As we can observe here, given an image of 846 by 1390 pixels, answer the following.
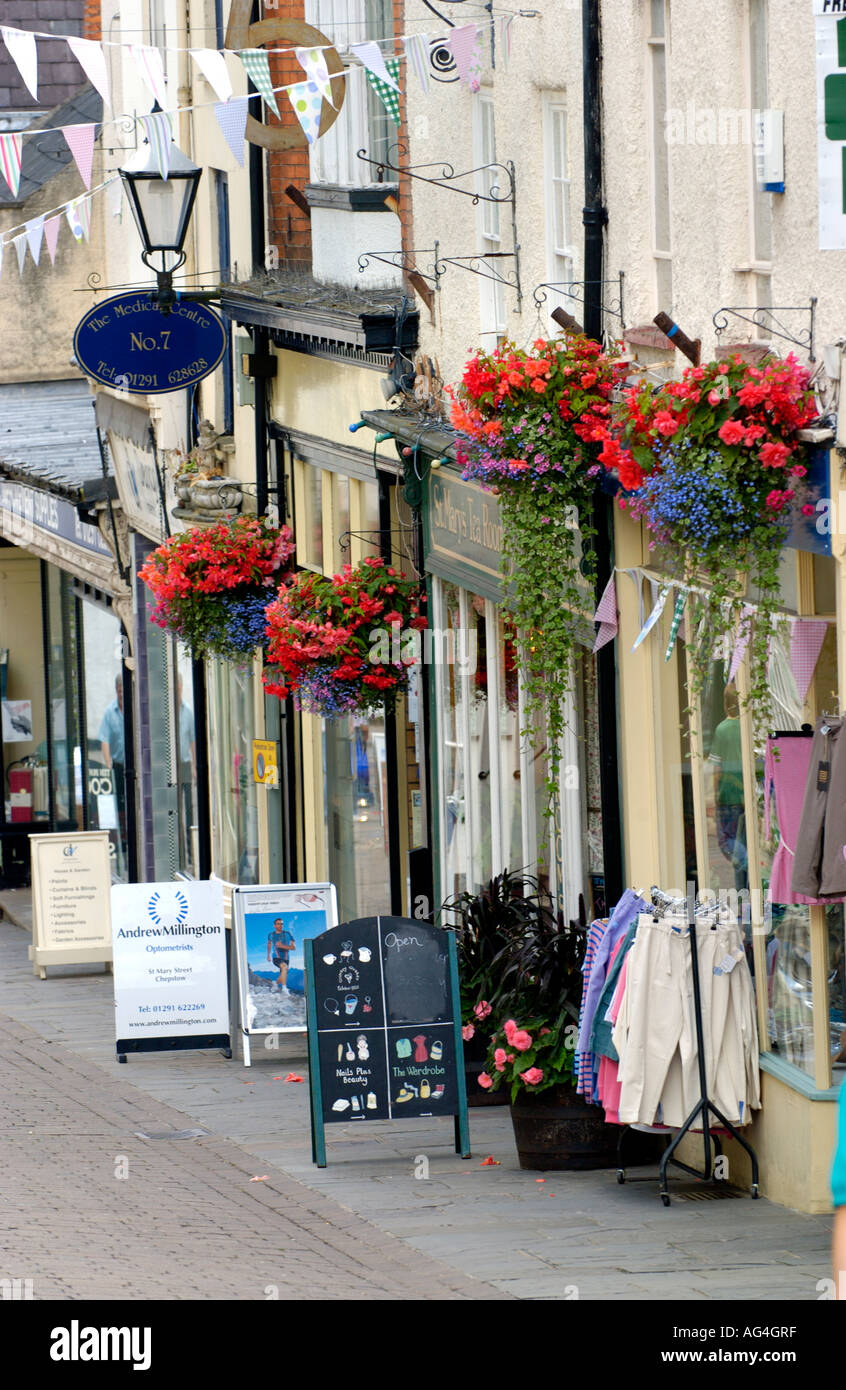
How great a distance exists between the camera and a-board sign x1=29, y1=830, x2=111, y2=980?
59.6 ft

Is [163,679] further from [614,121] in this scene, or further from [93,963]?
[614,121]

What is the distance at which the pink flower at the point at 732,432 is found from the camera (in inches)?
306

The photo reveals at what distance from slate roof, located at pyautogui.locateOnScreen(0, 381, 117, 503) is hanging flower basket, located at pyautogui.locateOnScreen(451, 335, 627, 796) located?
38.4ft

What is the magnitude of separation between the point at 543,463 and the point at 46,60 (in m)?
20.1

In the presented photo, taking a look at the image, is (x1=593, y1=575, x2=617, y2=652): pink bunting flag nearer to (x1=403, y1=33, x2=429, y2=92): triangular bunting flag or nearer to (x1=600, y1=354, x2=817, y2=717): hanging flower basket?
(x1=600, y1=354, x2=817, y2=717): hanging flower basket

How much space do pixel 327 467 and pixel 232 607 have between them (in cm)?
123

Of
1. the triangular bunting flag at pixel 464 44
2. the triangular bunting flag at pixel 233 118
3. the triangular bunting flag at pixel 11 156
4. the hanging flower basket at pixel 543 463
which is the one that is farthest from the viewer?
the triangular bunting flag at pixel 11 156

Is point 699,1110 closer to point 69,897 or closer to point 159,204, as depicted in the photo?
point 159,204

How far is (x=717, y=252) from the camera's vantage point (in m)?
8.66

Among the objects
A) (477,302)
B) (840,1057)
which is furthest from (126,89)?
(840,1057)

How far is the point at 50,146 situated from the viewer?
26.9m

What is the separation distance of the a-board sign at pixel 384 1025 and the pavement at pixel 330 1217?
0.27m

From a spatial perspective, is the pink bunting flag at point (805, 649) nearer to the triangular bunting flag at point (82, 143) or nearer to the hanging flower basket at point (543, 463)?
the hanging flower basket at point (543, 463)

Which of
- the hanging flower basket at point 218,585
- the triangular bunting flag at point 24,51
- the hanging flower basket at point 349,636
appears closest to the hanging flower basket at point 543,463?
the triangular bunting flag at point 24,51
